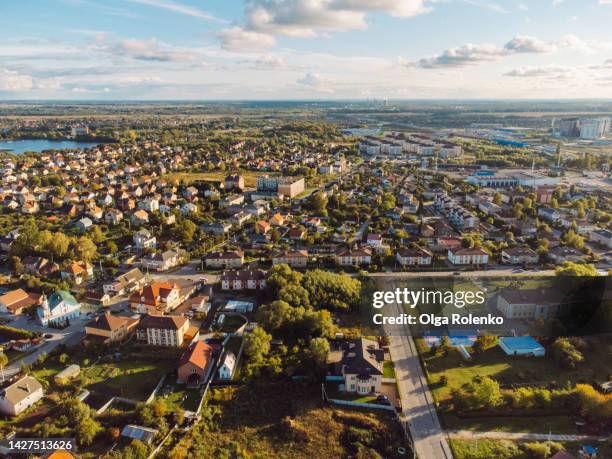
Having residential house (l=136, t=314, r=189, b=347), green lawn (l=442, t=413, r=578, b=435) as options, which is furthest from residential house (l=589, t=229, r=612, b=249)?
residential house (l=136, t=314, r=189, b=347)

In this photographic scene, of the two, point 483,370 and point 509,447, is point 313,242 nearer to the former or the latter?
point 483,370

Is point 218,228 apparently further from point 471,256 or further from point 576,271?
point 576,271

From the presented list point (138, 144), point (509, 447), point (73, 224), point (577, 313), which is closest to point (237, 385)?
point (509, 447)

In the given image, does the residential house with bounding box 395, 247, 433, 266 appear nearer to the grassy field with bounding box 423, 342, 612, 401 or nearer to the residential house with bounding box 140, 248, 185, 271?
the grassy field with bounding box 423, 342, 612, 401

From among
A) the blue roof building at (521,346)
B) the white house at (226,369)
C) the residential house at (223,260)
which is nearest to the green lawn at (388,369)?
the blue roof building at (521,346)

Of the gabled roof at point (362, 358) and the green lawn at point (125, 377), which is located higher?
the gabled roof at point (362, 358)

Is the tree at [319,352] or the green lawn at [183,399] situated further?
the tree at [319,352]

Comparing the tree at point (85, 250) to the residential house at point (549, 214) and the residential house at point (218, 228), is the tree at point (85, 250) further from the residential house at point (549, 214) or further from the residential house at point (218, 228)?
the residential house at point (549, 214)
